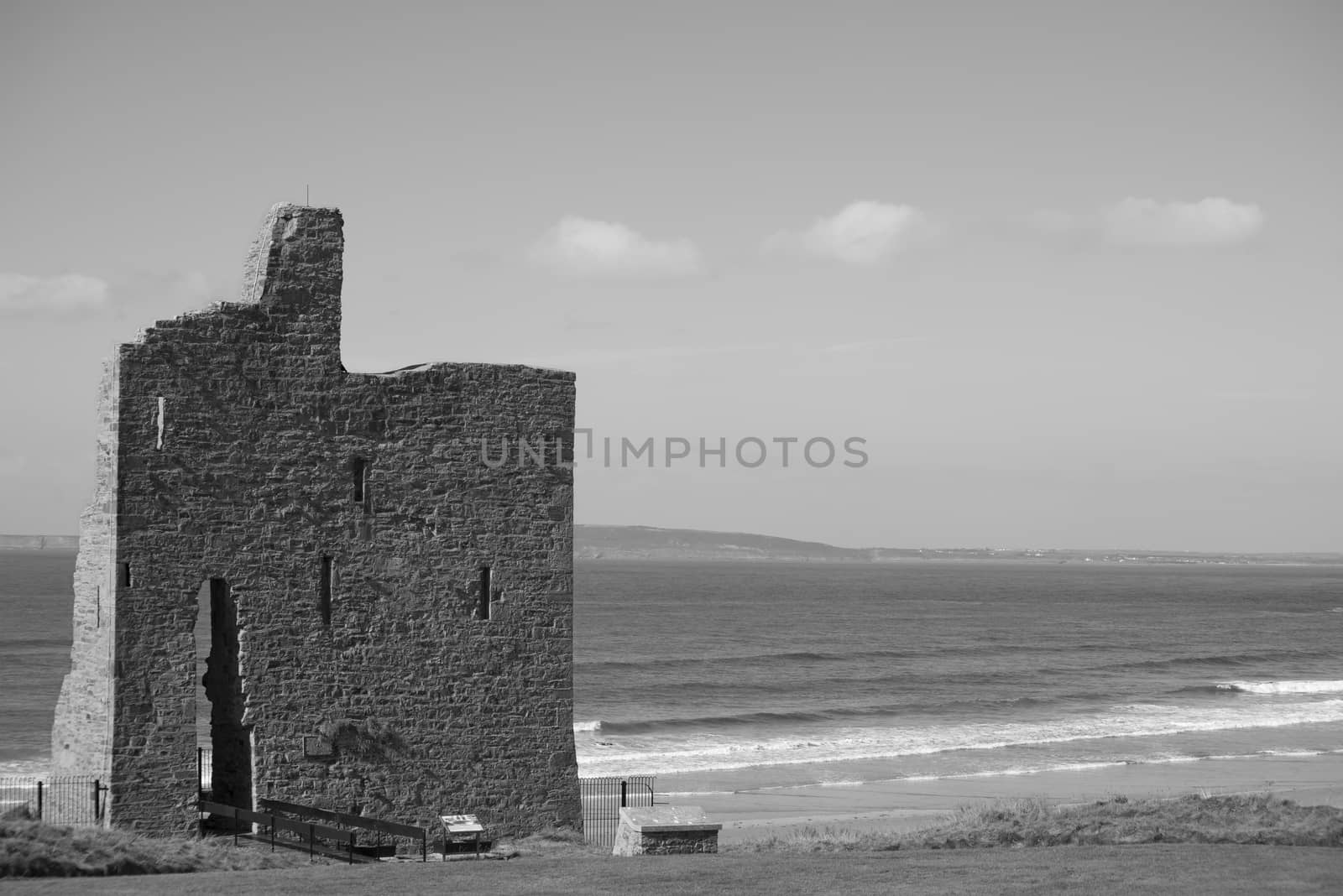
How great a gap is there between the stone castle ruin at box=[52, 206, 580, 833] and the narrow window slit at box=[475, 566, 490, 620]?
25 millimetres

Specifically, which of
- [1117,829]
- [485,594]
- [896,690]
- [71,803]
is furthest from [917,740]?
[71,803]

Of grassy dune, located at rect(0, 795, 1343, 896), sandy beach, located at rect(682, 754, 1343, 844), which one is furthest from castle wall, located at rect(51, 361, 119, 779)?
sandy beach, located at rect(682, 754, 1343, 844)

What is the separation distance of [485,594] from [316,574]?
227cm

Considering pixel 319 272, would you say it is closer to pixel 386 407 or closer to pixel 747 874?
pixel 386 407

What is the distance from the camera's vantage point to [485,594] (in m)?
18.5

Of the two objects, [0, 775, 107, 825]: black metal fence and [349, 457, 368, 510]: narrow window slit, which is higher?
[349, 457, 368, 510]: narrow window slit

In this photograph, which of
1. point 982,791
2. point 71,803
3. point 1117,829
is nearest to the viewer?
point 71,803

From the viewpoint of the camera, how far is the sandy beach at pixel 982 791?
2689 cm

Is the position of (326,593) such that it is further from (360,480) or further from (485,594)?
(485,594)

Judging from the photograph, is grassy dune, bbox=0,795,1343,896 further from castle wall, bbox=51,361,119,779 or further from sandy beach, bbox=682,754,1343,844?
sandy beach, bbox=682,754,1343,844

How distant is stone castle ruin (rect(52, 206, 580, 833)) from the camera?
16.5m

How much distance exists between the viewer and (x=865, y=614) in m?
97.1

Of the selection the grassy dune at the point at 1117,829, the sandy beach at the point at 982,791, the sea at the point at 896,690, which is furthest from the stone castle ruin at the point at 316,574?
the sea at the point at 896,690

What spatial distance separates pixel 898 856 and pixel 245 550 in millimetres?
8615
